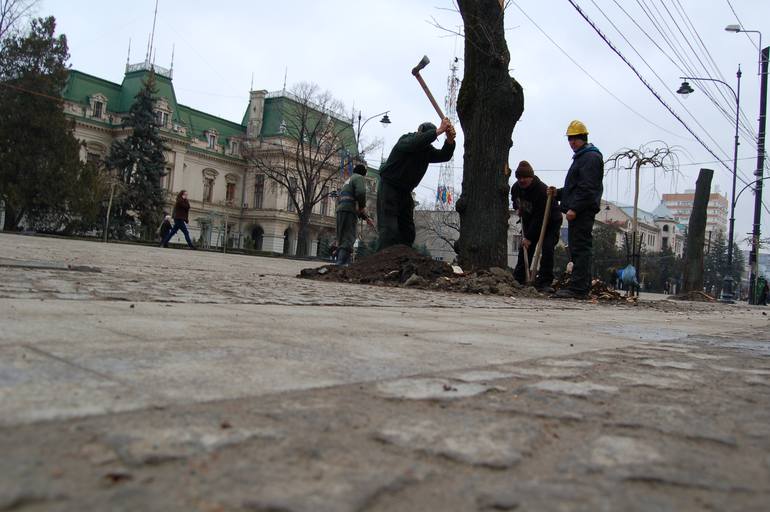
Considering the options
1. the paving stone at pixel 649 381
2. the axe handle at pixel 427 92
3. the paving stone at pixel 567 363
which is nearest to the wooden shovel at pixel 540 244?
the axe handle at pixel 427 92

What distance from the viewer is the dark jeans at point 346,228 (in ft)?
38.1

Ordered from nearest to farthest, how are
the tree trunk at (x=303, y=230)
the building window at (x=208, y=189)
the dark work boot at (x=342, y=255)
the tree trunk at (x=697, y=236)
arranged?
the dark work boot at (x=342, y=255) → the tree trunk at (x=697, y=236) → the tree trunk at (x=303, y=230) → the building window at (x=208, y=189)

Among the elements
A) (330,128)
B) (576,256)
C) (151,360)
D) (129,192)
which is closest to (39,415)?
(151,360)

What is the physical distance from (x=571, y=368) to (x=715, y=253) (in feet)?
310

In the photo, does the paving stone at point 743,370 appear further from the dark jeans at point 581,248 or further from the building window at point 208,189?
the building window at point 208,189

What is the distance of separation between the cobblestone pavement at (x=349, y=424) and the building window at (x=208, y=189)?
64.3m

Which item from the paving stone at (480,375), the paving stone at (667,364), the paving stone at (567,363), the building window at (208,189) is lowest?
the paving stone at (480,375)

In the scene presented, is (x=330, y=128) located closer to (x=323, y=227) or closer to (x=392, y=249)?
(x=323, y=227)

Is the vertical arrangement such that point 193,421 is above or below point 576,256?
below

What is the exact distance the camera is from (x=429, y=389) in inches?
69.0

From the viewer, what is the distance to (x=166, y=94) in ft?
199

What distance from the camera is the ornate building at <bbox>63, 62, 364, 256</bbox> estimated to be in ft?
192

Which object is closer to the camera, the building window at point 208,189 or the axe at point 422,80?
the axe at point 422,80

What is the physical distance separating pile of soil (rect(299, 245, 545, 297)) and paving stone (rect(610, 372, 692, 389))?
6.06 m
